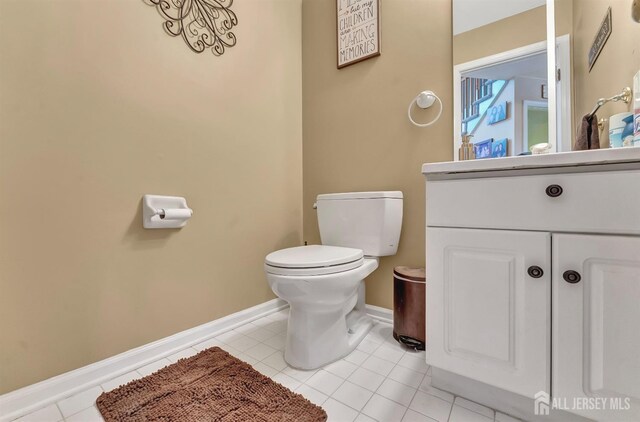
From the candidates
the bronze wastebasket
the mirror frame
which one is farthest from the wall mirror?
the bronze wastebasket

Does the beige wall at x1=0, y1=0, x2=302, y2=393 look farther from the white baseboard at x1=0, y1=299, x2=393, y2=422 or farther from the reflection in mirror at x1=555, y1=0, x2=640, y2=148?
the reflection in mirror at x1=555, y1=0, x2=640, y2=148

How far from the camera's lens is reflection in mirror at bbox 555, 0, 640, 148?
82 centimetres

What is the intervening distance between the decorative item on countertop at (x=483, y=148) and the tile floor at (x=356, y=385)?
0.95m

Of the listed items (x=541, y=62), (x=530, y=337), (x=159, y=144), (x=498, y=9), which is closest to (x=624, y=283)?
(x=530, y=337)

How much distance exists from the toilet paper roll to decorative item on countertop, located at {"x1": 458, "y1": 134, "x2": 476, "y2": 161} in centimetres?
128

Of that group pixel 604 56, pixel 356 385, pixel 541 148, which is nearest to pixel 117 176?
pixel 356 385

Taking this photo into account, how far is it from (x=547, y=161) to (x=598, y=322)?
1.33 feet

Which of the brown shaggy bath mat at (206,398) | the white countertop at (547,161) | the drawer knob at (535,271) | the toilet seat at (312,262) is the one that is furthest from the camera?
the toilet seat at (312,262)

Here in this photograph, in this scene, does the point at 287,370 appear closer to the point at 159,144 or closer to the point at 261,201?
the point at 261,201

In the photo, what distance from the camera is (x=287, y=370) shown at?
1107 mm

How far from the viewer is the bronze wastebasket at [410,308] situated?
1.25m

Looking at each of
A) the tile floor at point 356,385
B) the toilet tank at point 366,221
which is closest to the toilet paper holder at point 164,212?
the tile floor at point 356,385

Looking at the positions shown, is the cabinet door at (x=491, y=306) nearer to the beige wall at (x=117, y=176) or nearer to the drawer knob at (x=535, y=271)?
the drawer knob at (x=535, y=271)
